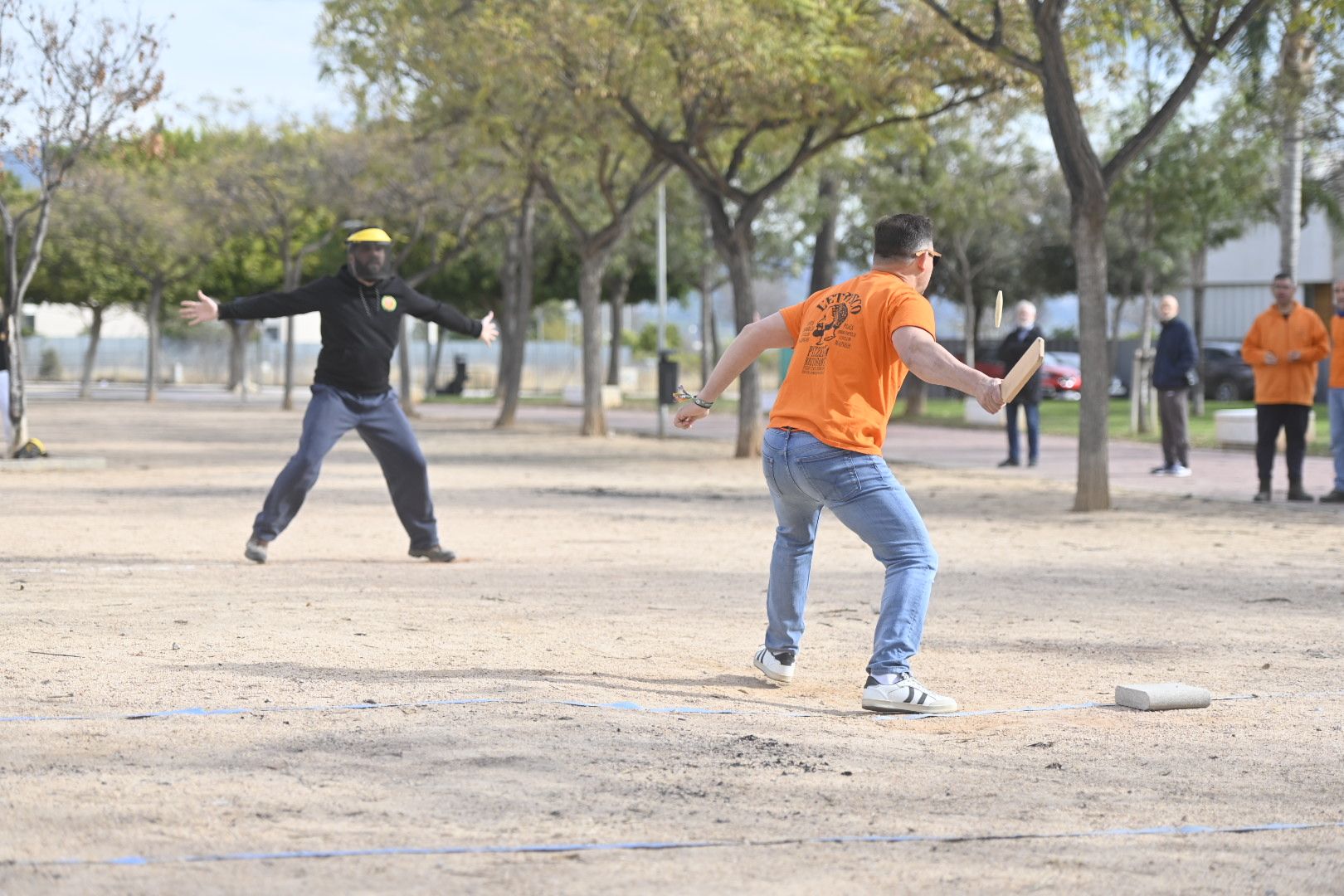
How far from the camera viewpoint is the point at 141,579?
9.52 m

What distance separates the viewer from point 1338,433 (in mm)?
14711

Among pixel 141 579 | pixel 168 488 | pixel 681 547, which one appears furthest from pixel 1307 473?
pixel 141 579

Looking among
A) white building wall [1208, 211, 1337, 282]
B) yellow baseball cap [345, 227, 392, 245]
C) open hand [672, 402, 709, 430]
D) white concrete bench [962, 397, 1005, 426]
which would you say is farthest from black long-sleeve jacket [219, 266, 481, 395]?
white building wall [1208, 211, 1337, 282]

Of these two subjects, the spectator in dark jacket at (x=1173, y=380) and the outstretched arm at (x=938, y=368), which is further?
Result: the spectator in dark jacket at (x=1173, y=380)

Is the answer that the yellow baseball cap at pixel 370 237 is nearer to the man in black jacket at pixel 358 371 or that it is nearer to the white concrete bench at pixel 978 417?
the man in black jacket at pixel 358 371

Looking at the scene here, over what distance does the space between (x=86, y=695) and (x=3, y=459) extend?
13975 mm

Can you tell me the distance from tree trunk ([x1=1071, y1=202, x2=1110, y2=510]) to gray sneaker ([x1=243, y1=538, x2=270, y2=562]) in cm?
659

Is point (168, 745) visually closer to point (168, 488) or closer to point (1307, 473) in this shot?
point (168, 488)

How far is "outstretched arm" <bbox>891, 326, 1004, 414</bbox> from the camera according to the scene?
5430 mm

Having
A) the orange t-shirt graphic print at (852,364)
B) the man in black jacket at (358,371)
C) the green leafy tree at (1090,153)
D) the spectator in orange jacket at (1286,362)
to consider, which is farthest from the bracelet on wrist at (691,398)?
the spectator in orange jacket at (1286,362)

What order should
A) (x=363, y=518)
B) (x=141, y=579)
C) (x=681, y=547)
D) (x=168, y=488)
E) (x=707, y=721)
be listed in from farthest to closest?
1. (x=168, y=488)
2. (x=363, y=518)
3. (x=681, y=547)
4. (x=141, y=579)
5. (x=707, y=721)

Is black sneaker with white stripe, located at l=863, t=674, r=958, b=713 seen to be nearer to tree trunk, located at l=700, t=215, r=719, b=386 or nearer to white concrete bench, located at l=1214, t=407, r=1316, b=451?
white concrete bench, located at l=1214, t=407, r=1316, b=451

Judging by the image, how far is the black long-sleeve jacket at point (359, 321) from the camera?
10031 mm

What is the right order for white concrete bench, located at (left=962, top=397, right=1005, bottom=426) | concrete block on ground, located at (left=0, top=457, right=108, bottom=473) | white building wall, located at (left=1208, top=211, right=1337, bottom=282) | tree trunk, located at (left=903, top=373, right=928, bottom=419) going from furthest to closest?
white building wall, located at (left=1208, top=211, right=1337, bottom=282)
tree trunk, located at (left=903, top=373, right=928, bottom=419)
white concrete bench, located at (left=962, top=397, right=1005, bottom=426)
concrete block on ground, located at (left=0, top=457, right=108, bottom=473)
